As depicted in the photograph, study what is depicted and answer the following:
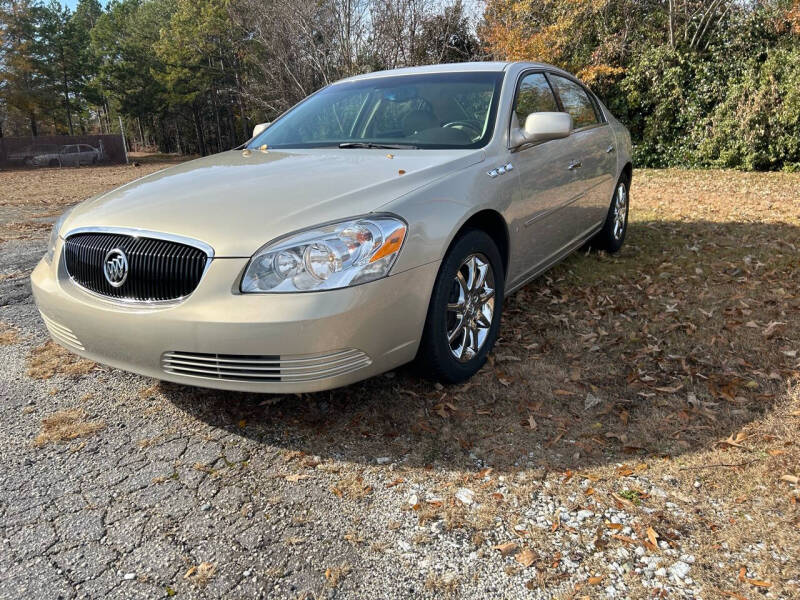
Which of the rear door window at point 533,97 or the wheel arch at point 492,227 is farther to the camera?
the rear door window at point 533,97

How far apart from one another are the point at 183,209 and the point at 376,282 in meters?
0.93

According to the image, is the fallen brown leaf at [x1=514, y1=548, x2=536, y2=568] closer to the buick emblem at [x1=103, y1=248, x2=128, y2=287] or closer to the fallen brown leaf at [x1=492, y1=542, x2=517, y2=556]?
the fallen brown leaf at [x1=492, y1=542, x2=517, y2=556]

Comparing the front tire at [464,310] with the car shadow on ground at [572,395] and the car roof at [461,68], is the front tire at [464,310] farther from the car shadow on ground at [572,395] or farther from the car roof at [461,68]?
the car roof at [461,68]

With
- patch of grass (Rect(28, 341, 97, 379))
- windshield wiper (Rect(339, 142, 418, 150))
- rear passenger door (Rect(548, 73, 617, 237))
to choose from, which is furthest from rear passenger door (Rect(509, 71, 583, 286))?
patch of grass (Rect(28, 341, 97, 379))

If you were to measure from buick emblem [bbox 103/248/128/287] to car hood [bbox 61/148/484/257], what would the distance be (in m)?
0.14

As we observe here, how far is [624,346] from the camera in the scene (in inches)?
146

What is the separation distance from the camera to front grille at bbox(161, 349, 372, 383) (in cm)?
239

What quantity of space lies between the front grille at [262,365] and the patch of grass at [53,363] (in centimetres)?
132

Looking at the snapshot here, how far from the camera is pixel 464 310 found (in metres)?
3.10

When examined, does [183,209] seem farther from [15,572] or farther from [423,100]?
[423,100]

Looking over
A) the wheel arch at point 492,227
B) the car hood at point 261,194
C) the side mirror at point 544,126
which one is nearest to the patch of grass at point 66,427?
the car hood at point 261,194

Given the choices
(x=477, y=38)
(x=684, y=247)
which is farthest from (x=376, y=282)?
(x=477, y=38)

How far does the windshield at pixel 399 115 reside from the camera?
3475 millimetres

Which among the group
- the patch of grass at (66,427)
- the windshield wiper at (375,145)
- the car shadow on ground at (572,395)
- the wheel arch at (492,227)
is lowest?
the car shadow on ground at (572,395)
